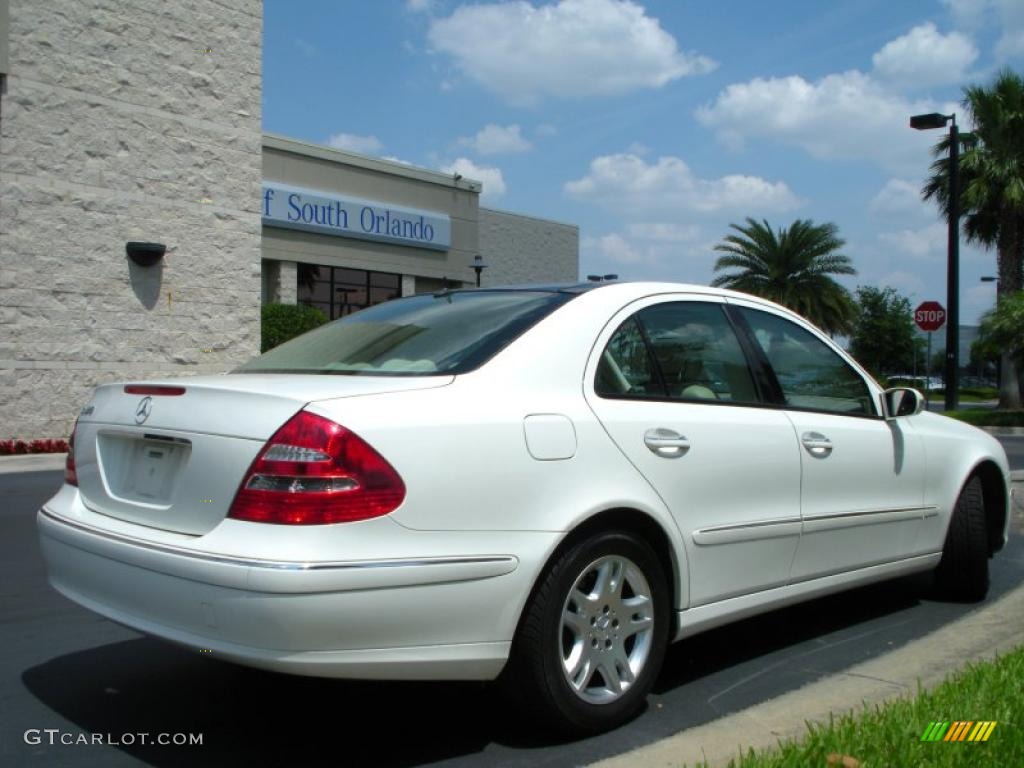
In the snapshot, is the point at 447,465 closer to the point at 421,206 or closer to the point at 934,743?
the point at 934,743

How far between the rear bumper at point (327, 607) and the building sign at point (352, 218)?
24.1 metres

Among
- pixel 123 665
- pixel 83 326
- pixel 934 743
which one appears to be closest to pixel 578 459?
pixel 934 743

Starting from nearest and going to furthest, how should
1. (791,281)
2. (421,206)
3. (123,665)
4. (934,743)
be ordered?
(934,743) → (123,665) → (421,206) → (791,281)

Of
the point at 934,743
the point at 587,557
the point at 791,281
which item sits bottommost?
the point at 934,743

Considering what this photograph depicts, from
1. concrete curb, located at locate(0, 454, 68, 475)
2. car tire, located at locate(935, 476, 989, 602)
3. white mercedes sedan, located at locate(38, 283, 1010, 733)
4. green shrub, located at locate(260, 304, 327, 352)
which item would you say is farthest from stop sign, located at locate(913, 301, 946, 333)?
white mercedes sedan, located at locate(38, 283, 1010, 733)

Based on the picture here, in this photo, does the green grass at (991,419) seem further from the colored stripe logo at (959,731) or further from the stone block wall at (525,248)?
the colored stripe logo at (959,731)

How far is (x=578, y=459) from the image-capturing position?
3.59 meters

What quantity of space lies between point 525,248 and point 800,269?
38.5 ft

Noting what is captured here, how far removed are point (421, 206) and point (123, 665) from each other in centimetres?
2763

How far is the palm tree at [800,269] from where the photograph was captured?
133ft

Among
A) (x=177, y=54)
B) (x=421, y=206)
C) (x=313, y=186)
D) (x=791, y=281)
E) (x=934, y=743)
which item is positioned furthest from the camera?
(x=791, y=281)

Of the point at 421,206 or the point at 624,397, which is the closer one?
the point at 624,397

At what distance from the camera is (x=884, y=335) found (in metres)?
57.7

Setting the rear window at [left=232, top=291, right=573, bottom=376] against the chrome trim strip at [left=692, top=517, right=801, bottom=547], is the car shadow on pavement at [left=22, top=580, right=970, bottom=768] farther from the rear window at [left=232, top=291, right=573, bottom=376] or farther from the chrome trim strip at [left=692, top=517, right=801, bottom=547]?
the rear window at [left=232, top=291, right=573, bottom=376]
